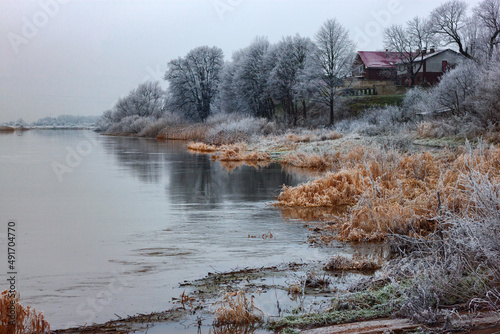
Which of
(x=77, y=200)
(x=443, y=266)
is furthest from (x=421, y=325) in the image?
(x=77, y=200)

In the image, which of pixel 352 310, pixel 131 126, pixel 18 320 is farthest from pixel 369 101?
pixel 18 320

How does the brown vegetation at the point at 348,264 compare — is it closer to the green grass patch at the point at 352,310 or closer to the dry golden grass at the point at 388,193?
the dry golden grass at the point at 388,193

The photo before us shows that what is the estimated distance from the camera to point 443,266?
567 centimetres

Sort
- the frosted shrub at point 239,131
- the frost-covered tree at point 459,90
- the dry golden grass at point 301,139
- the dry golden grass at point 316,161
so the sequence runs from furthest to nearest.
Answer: the frosted shrub at point 239,131
the dry golden grass at point 301,139
the frost-covered tree at point 459,90
the dry golden grass at point 316,161

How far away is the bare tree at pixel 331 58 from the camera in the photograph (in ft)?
169

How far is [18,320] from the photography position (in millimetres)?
5289

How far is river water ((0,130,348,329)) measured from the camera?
22.2 feet

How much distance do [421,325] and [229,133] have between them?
37032 millimetres

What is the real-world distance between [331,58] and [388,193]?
4167cm

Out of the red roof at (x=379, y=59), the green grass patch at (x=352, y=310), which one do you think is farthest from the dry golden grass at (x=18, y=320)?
the red roof at (x=379, y=59)

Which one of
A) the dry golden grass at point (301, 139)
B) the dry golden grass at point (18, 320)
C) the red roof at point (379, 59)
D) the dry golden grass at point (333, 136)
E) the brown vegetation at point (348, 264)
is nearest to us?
the dry golden grass at point (18, 320)

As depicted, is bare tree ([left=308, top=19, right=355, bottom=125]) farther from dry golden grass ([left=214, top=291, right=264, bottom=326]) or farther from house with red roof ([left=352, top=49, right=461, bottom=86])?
dry golden grass ([left=214, top=291, right=264, bottom=326])

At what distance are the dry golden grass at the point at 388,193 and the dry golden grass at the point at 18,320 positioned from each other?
576 centimetres

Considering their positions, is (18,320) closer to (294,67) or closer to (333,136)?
(333,136)
